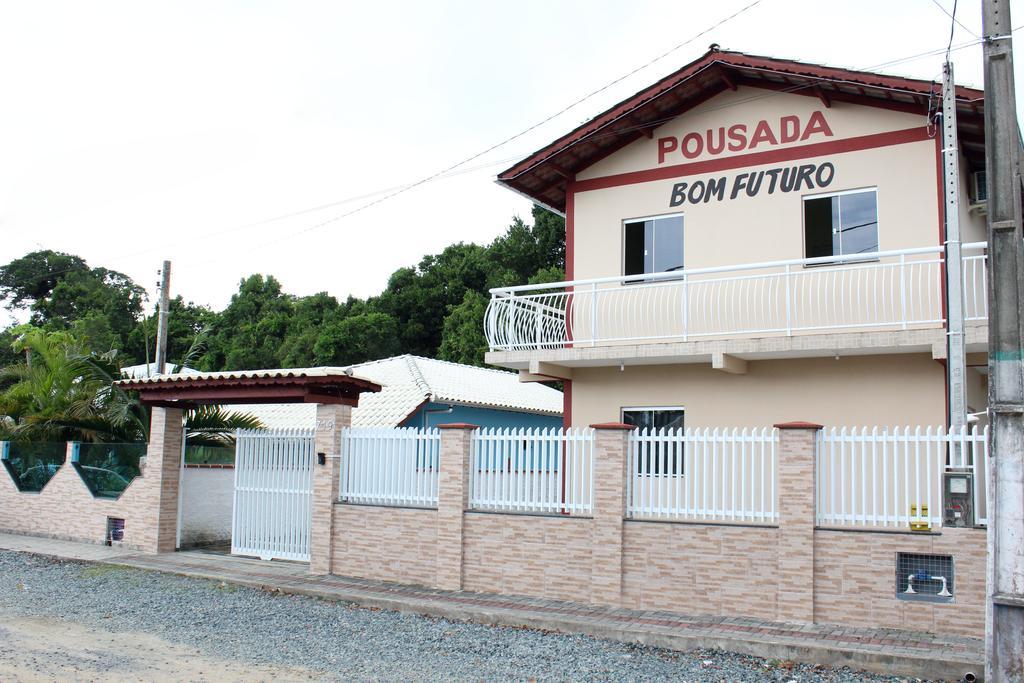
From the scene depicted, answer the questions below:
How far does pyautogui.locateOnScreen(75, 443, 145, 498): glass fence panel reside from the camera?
52.7 feet

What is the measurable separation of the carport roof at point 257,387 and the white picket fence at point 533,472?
2.45 m

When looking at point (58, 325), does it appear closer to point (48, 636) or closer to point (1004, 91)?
point (48, 636)

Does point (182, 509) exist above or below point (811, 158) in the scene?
below

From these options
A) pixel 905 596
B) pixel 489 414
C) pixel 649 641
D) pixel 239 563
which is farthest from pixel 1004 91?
pixel 489 414

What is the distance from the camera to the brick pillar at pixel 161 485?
15.1 meters

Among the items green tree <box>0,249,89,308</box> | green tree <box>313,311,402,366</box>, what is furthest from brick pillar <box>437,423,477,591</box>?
green tree <box>0,249,89,308</box>

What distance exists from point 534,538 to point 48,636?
5.41m

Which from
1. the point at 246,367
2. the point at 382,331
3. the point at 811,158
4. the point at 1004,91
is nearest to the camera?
the point at 1004,91

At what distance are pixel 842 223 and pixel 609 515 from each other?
6.09 m

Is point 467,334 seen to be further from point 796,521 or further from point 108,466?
point 796,521

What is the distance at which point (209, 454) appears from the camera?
1652 cm

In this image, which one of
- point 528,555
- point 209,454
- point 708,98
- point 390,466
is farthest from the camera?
point 209,454

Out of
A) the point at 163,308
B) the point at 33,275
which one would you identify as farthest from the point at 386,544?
the point at 33,275

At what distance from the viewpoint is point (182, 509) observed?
15609mm
